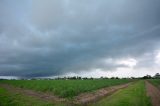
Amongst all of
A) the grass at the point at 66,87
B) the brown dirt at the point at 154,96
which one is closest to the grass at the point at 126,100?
the brown dirt at the point at 154,96

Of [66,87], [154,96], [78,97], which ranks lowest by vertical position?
[154,96]

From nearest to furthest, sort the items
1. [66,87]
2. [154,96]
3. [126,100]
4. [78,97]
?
1. [126,100]
2. [78,97]
3. [154,96]
4. [66,87]

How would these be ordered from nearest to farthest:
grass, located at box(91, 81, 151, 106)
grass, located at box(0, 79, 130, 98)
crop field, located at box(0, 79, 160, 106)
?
grass, located at box(91, 81, 151, 106)
crop field, located at box(0, 79, 160, 106)
grass, located at box(0, 79, 130, 98)

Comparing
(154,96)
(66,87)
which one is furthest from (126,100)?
(66,87)

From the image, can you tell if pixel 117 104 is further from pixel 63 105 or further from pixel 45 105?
pixel 45 105

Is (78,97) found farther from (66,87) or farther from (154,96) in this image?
(66,87)

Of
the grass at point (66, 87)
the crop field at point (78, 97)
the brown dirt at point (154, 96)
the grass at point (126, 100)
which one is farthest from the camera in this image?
the grass at point (66, 87)

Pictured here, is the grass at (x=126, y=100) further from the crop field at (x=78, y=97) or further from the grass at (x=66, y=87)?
the grass at (x=66, y=87)

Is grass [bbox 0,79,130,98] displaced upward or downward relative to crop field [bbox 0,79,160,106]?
upward

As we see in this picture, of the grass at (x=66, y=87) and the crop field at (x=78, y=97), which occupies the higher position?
the grass at (x=66, y=87)

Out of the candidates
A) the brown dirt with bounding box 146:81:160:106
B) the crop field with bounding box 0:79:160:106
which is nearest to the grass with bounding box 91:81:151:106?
the crop field with bounding box 0:79:160:106

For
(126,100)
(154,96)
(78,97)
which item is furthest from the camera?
(154,96)

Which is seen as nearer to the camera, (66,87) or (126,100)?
(126,100)

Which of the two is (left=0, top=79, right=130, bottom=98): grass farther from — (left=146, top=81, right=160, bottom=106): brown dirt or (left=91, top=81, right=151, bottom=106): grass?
(left=146, top=81, right=160, bottom=106): brown dirt
